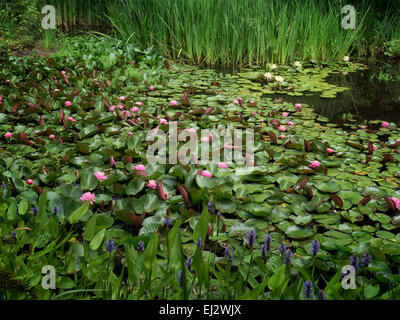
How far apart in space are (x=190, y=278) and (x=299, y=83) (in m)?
3.51

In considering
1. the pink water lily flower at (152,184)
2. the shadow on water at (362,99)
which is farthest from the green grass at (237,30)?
the pink water lily flower at (152,184)

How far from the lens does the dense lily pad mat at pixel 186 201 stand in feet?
4.36

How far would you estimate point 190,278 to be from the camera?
1394mm

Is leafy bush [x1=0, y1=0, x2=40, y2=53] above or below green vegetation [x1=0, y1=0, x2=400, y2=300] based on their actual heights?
above

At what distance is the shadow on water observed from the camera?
3537mm

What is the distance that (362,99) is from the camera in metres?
3.99

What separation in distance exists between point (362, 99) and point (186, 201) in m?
2.86

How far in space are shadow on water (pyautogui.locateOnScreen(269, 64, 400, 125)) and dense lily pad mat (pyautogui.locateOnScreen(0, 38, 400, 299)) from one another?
0.23 m

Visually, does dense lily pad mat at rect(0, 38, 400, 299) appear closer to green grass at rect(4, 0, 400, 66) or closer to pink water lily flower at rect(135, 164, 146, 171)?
pink water lily flower at rect(135, 164, 146, 171)

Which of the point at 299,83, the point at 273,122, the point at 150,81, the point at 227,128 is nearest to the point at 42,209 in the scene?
the point at 227,128
